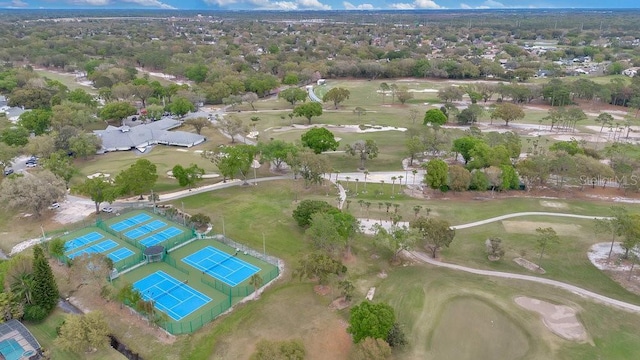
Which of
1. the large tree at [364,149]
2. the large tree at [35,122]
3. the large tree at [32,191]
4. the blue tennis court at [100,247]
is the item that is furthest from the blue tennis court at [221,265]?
the large tree at [35,122]

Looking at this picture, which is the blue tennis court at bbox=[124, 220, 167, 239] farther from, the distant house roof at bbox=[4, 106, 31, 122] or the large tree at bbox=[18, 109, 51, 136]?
the distant house roof at bbox=[4, 106, 31, 122]

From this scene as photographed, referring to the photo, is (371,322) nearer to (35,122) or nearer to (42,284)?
(42,284)

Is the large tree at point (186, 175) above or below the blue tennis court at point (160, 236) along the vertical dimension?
above

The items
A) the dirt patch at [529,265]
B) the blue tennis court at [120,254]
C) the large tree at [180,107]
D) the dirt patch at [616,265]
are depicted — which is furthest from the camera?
the large tree at [180,107]

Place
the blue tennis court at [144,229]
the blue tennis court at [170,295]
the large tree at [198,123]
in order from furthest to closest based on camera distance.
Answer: the large tree at [198,123]
the blue tennis court at [144,229]
the blue tennis court at [170,295]

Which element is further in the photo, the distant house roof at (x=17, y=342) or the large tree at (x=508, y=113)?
the large tree at (x=508, y=113)

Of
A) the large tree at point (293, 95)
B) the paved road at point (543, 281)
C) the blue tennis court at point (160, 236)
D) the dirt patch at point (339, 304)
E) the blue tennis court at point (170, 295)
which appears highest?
the large tree at point (293, 95)

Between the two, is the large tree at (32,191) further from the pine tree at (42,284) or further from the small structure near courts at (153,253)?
the pine tree at (42,284)
